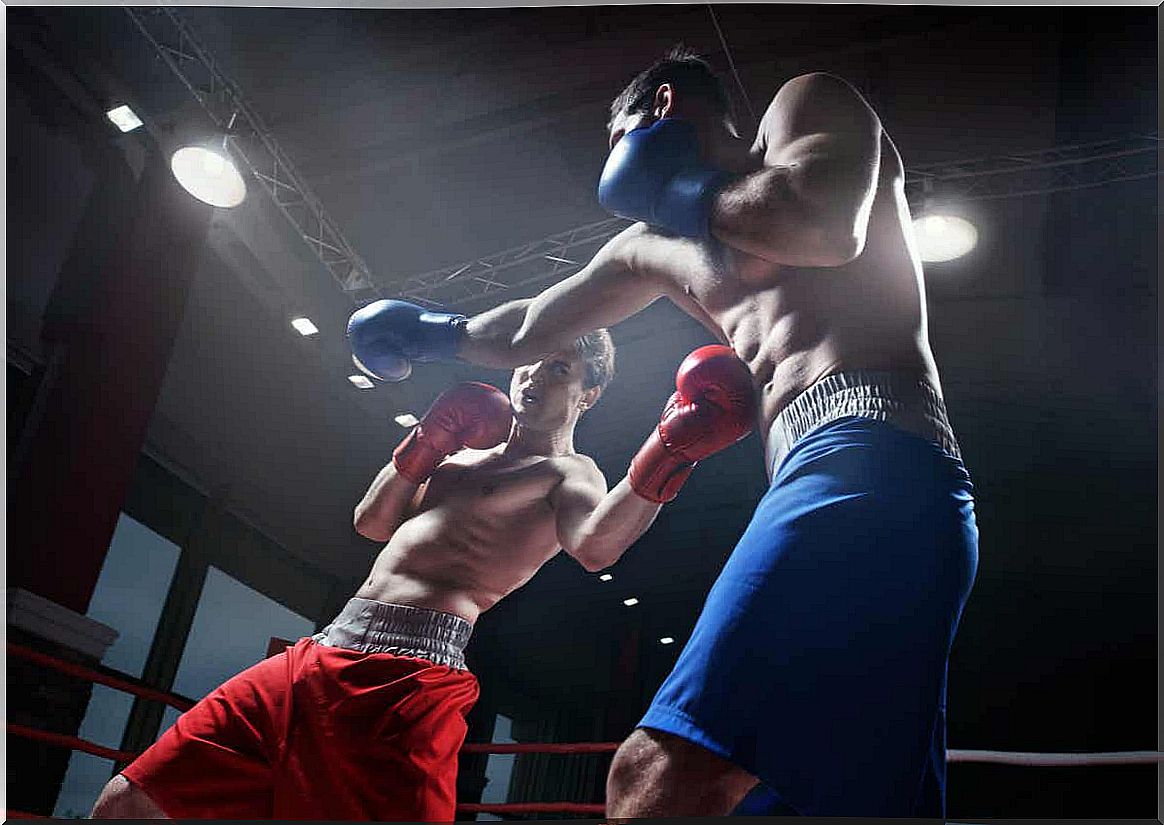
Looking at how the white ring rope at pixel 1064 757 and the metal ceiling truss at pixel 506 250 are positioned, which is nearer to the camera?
the white ring rope at pixel 1064 757

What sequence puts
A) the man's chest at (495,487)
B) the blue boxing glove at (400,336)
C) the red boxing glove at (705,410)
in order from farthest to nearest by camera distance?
the man's chest at (495,487), the blue boxing glove at (400,336), the red boxing glove at (705,410)

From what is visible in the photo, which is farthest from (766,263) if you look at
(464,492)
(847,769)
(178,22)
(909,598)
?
(178,22)

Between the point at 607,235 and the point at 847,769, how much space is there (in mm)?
1533

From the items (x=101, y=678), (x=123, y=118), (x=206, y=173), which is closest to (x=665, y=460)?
(x=101, y=678)

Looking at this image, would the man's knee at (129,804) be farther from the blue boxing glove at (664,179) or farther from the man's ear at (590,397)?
the blue boxing glove at (664,179)

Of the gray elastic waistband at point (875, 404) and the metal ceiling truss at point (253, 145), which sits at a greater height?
the metal ceiling truss at point (253, 145)

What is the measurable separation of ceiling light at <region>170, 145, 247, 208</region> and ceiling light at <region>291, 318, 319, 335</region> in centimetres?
35

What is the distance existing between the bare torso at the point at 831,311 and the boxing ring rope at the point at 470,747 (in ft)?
3.03

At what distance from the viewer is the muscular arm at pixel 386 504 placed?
2.06 metres

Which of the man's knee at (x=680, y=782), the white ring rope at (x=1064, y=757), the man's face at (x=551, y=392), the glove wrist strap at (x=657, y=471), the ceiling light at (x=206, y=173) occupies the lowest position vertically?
the man's knee at (x=680, y=782)

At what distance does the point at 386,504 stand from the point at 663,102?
37.8 inches

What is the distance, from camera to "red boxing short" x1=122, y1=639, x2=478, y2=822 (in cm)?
162

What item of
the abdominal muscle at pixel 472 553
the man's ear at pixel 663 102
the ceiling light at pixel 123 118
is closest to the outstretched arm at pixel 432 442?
the abdominal muscle at pixel 472 553

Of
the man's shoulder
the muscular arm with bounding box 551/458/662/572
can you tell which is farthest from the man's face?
the man's shoulder
